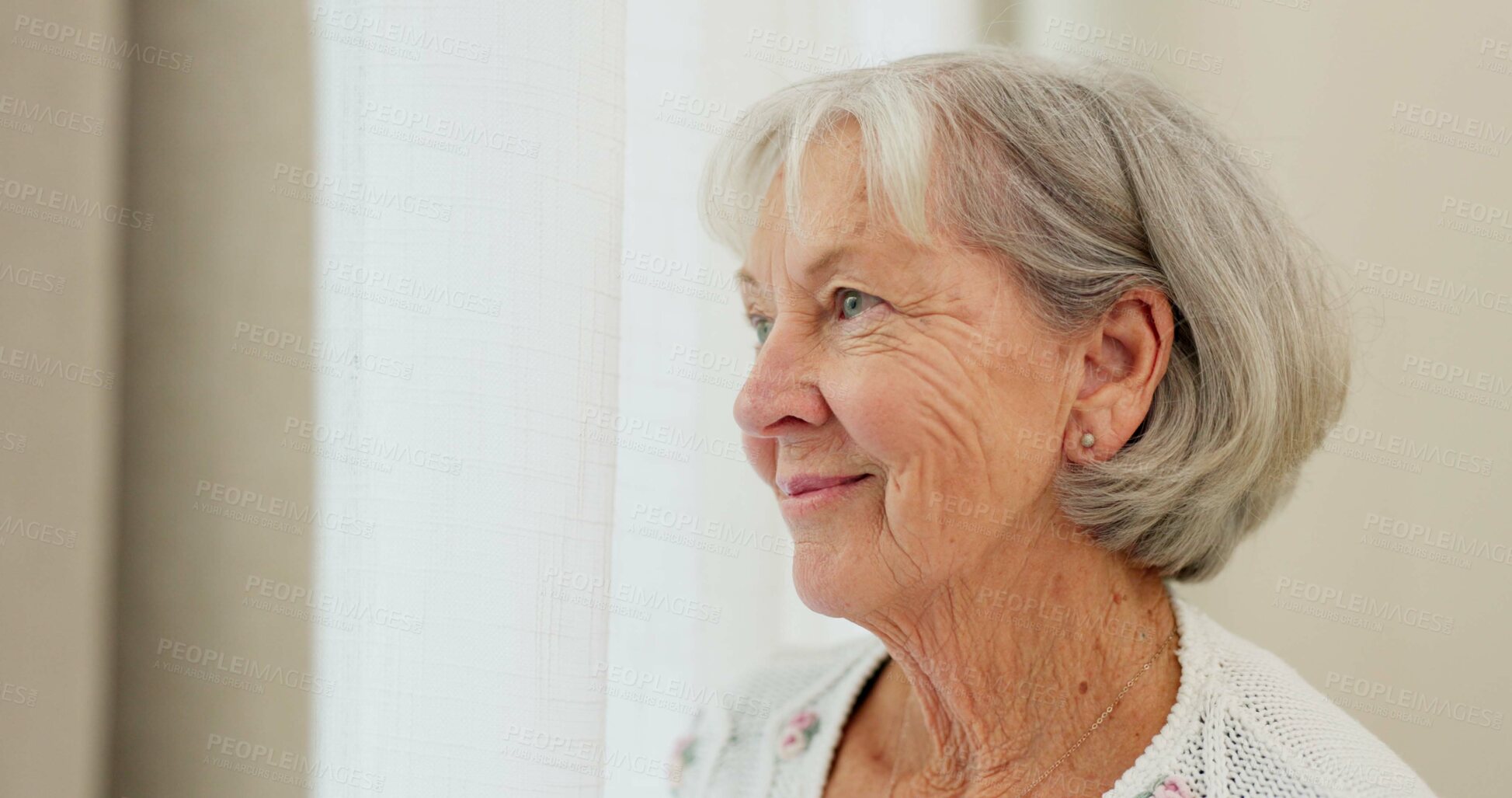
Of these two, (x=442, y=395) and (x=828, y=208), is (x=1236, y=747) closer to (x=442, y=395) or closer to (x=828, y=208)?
(x=828, y=208)

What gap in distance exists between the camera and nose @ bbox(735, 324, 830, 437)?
103 centimetres

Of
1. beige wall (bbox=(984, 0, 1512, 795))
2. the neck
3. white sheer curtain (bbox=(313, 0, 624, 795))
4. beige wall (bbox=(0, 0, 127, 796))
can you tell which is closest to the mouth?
the neck

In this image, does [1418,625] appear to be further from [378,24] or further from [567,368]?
[378,24]

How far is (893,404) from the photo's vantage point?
987 millimetres

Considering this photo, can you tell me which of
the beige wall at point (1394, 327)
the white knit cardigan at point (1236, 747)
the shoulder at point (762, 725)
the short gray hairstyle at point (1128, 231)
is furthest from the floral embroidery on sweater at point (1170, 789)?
the beige wall at point (1394, 327)

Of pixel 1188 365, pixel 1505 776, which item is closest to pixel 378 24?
pixel 1188 365

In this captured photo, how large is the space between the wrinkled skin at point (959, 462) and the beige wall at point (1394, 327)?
623 millimetres

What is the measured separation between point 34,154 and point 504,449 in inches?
15.0

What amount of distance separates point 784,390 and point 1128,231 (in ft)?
1.21

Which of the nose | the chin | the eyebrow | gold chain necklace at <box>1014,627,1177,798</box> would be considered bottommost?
gold chain necklace at <box>1014,627,1177,798</box>

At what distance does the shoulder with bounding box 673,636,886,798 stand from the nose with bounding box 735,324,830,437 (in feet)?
1.41

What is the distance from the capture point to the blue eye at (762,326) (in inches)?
45.8

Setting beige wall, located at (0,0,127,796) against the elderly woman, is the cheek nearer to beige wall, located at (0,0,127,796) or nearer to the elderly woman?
the elderly woman

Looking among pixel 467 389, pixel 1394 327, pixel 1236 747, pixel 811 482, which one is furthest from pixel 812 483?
pixel 1394 327
